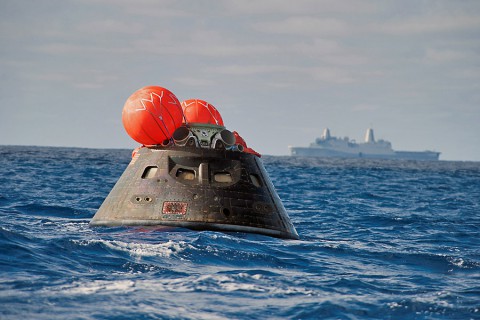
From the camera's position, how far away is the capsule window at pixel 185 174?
54.0 feet

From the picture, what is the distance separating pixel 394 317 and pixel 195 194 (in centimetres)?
670

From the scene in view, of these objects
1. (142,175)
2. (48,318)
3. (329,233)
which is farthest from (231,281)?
(329,233)

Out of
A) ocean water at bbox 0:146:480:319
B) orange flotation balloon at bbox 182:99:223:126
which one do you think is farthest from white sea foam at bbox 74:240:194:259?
orange flotation balloon at bbox 182:99:223:126

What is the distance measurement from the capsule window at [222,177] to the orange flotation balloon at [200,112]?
187cm

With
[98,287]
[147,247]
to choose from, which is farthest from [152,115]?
[98,287]

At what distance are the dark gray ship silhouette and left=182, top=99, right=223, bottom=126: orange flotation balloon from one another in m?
0.94

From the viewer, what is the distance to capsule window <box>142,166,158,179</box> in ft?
54.7

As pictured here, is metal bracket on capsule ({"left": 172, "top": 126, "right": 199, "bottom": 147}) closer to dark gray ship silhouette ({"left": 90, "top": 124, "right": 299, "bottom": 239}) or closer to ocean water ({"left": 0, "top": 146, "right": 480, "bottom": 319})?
dark gray ship silhouette ({"left": 90, "top": 124, "right": 299, "bottom": 239})

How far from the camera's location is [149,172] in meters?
16.8

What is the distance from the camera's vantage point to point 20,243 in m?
14.2

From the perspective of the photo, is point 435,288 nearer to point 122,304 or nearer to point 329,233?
point 122,304

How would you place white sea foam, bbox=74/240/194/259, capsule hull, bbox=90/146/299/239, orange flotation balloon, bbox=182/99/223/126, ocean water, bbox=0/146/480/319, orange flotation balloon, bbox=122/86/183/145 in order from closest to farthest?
ocean water, bbox=0/146/480/319 → white sea foam, bbox=74/240/194/259 → capsule hull, bbox=90/146/299/239 → orange flotation balloon, bbox=122/86/183/145 → orange flotation balloon, bbox=182/99/223/126

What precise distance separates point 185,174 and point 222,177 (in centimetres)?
80

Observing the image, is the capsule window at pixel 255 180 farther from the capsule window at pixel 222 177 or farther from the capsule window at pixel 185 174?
the capsule window at pixel 185 174
